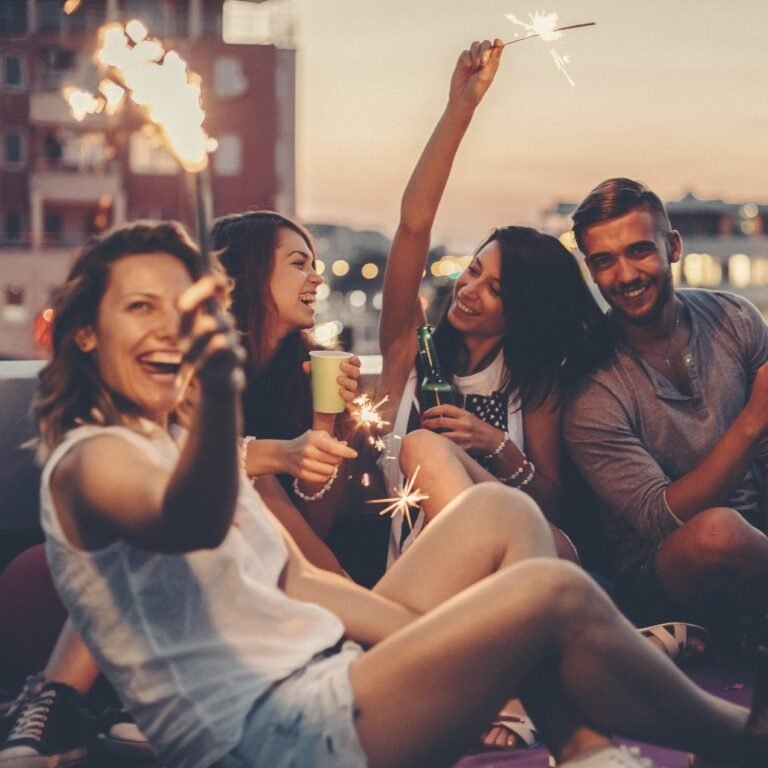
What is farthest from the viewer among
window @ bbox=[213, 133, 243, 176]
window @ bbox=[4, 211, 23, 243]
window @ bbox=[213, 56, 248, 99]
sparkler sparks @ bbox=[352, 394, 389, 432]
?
window @ bbox=[4, 211, 23, 243]

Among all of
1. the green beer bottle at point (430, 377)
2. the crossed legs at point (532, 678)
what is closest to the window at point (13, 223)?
the green beer bottle at point (430, 377)

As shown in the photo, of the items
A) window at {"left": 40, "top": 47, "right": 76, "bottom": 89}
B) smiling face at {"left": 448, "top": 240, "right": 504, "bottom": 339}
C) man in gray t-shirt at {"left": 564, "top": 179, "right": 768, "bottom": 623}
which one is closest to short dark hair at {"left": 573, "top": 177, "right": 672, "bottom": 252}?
man in gray t-shirt at {"left": 564, "top": 179, "right": 768, "bottom": 623}

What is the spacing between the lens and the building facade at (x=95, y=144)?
39188mm

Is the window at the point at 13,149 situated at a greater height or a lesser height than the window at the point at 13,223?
greater

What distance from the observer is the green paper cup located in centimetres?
318

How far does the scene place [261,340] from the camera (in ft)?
12.0

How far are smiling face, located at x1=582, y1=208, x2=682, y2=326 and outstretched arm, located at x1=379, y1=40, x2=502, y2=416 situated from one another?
0.56 meters

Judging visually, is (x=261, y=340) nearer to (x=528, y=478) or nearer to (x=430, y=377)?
(x=430, y=377)

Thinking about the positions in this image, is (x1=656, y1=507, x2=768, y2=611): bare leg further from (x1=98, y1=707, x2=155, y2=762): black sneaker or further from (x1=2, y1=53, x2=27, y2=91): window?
(x1=2, y1=53, x2=27, y2=91): window

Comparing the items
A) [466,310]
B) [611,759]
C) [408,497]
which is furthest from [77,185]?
[611,759]

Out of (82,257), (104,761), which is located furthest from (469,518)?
(104,761)

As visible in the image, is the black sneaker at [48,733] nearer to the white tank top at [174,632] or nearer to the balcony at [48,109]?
the white tank top at [174,632]

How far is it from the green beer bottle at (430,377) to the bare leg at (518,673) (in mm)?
1554

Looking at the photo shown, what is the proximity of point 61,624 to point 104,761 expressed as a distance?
0.55m
